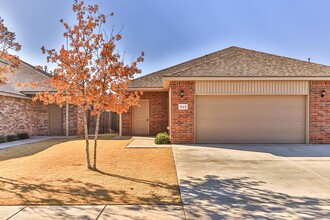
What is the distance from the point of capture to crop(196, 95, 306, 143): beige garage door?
10.5 m

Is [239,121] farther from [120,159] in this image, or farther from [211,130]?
[120,159]

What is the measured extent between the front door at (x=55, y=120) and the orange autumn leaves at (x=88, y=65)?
9.45 m

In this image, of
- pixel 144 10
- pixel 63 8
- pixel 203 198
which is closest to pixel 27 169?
pixel 203 198

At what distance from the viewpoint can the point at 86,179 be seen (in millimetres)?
5340

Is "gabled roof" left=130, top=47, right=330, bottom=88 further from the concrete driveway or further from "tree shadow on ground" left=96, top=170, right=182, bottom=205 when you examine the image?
"tree shadow on ground" left=96, top=170, right=182, bottom=205

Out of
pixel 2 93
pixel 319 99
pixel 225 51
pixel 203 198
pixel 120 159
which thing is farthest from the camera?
pixel 225 51

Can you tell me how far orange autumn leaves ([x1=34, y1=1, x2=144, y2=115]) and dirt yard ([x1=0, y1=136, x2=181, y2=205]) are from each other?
184cm

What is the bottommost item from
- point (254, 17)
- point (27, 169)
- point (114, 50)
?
point (27, 169)

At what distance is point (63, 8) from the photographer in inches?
325

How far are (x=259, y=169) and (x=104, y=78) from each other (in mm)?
4801

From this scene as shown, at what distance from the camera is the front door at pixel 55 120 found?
590 inches

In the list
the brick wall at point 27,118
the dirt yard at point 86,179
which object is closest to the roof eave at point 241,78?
the dirt yard at point 86,179

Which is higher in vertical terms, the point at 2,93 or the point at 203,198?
the point at 2,93

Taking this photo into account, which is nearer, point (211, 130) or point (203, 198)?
point (203, 198)
